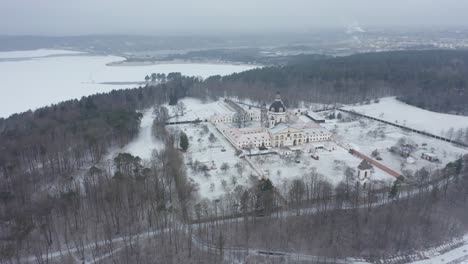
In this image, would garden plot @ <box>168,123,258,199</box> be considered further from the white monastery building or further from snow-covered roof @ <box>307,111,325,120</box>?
snow-covered roof @ <box>307,111,325,120</box>

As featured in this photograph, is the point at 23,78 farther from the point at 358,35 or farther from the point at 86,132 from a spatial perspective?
the point at 358,35

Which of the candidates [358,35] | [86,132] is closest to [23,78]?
[86,132]

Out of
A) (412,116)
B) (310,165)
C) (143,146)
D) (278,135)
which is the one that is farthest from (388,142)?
(143,146)

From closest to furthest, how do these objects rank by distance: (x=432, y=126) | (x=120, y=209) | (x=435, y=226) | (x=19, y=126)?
(x=435, y=226) < (x=120, y=209) < (x=19, y=126) < (x=432, y=126)

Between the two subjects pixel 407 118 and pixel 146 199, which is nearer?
pixel 146 199

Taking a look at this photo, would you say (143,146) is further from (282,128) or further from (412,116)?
(412,116)

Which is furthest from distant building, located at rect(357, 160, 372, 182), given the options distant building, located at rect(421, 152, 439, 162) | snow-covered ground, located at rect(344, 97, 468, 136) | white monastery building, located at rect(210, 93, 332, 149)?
snow-covered ground, located at rect(344, 97, 468, 136)

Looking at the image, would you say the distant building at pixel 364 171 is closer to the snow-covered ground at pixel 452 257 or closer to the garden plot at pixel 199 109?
the snow-covered ground at pixel 452 257
